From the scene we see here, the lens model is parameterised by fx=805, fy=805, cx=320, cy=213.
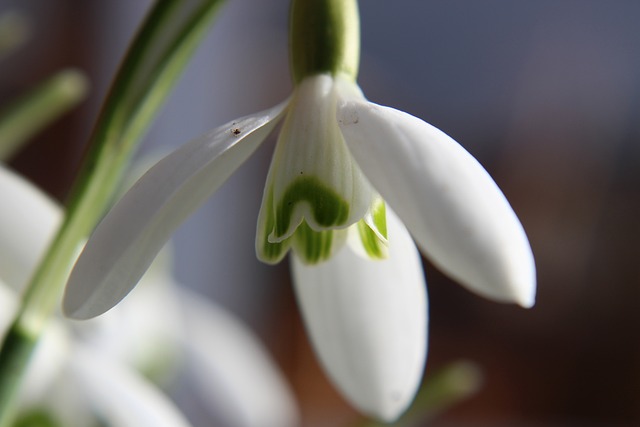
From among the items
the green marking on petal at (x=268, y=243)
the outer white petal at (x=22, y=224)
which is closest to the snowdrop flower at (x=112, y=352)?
the outer white petal at (x=22, y=224)

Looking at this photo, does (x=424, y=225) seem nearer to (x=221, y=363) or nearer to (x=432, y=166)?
(x=432, y=166)

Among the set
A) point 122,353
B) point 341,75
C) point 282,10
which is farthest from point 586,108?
point 341,75

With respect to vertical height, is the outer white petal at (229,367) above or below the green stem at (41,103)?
above

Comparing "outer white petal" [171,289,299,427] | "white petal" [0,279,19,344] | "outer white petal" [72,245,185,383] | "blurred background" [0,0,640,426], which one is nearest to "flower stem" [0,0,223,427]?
"white petal" [0,279,19,344]

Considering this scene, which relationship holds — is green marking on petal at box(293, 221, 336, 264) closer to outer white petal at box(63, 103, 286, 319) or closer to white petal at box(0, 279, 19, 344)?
outer white petal at box(63, 103, 286, 319)

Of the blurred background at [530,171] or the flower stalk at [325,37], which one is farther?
the blurred background at [530,171]

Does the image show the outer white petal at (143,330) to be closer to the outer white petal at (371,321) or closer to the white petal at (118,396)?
the white petal at (118,396)

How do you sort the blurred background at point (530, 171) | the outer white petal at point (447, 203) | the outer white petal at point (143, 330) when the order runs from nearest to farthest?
the outer white petal at point (447, 203) < the outer white petal at point (143, 330) < the blurred background at point (530, 171)
